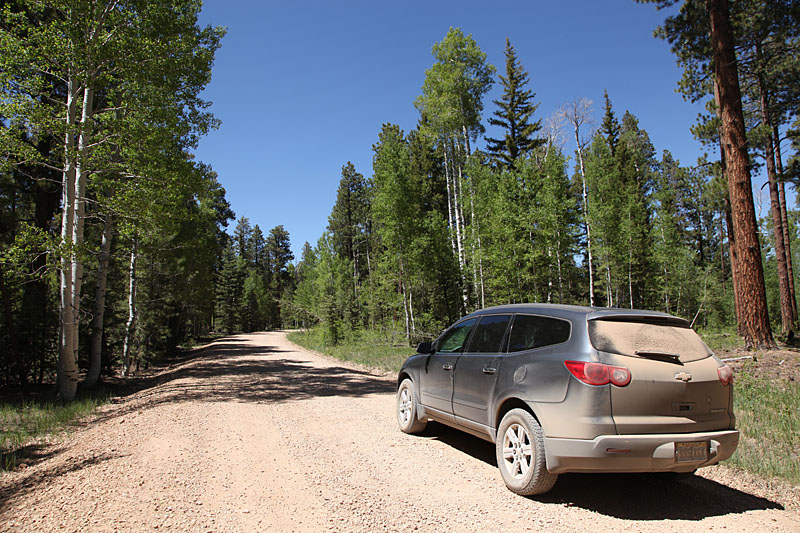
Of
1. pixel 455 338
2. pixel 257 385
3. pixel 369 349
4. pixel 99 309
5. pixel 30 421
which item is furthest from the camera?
pixel 369 349

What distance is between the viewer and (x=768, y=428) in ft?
19.5

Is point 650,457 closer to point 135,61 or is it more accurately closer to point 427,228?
point 135,61

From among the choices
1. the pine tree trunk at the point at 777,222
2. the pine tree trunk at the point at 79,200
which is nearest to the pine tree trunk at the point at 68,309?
the pine tree trunk at the point at 79,200

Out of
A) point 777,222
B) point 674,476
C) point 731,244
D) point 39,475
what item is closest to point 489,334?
point 674,476

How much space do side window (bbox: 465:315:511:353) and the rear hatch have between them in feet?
3.77

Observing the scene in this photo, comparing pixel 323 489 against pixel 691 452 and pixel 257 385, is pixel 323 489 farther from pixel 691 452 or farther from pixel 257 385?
pixel 257 385

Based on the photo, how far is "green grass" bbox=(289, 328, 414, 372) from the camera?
17.3 metres

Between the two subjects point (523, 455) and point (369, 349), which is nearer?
point (523, 455)

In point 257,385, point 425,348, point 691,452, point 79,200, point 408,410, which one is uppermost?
point 79,200

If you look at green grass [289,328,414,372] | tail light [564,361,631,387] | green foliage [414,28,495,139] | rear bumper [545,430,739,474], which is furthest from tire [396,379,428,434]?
green foliage [414,28,495,139]

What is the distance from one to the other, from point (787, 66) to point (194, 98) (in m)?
21.9

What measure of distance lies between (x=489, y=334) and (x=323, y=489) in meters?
2.50

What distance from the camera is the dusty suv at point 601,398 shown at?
3.57 m

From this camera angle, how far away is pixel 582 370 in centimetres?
372
